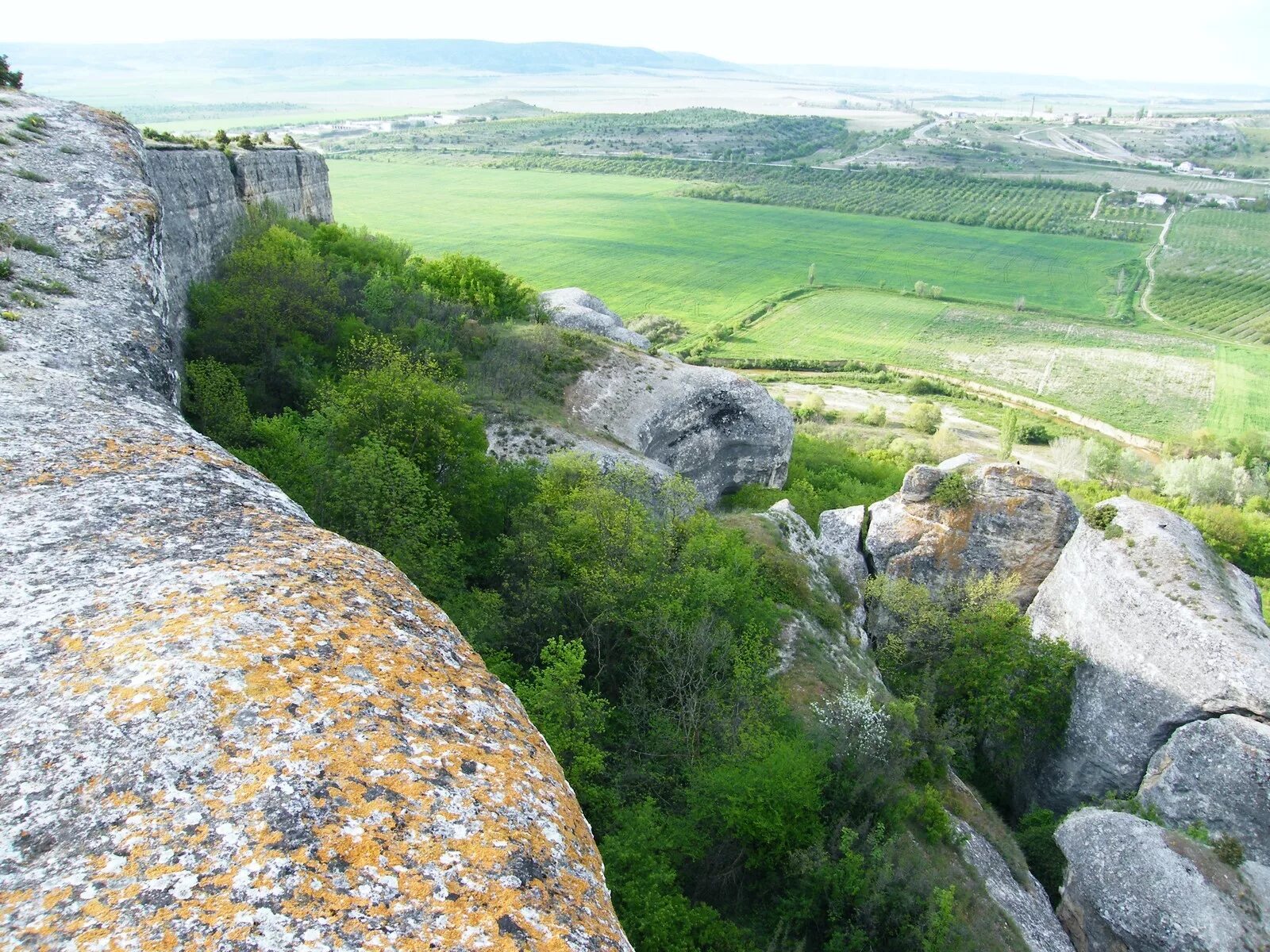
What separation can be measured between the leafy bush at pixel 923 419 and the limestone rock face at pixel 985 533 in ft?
115

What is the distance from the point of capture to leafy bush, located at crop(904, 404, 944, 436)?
66.8 meters

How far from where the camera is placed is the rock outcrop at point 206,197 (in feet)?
81.0

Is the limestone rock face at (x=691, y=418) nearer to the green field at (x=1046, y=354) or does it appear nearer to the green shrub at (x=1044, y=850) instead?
the green shrub at (x=1044, y=850)

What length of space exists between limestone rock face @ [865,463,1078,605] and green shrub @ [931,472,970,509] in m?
0.14

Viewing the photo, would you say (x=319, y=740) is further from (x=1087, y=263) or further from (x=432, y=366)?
(x=1087, y=263)

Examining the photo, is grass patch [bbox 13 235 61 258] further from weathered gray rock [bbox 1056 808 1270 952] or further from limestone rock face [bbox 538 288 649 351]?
limestone rock face [bbox 538 288 649 351]

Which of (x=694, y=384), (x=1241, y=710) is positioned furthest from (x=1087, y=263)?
(x=1241, y=710)

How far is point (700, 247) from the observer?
117375 mm

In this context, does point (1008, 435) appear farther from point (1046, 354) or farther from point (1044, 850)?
point (1044, 850)

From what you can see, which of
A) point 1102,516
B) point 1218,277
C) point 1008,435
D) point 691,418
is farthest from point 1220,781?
point 1218,277

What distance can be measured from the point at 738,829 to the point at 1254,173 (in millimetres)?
234315

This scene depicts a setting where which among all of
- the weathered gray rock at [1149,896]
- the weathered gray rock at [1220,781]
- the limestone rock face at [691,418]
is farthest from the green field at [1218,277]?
the weathered gray rock at [1149,896]

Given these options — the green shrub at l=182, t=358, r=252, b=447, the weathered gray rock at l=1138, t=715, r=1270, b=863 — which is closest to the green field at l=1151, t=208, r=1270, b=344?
the weathered gray rock at l=1138, t=715, r=1270, b=863

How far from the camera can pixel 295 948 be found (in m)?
4.58
